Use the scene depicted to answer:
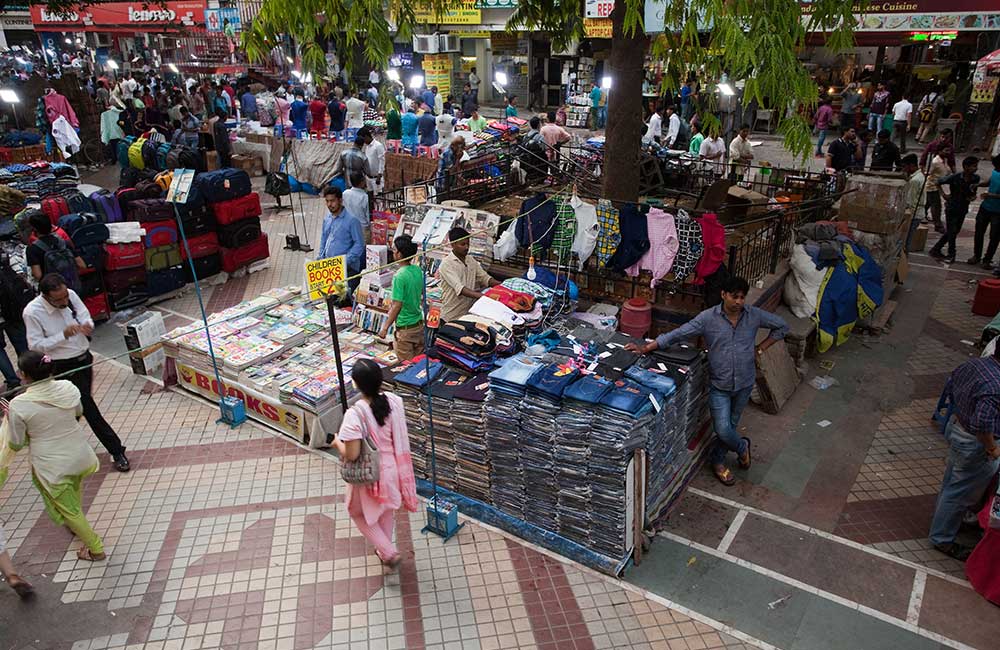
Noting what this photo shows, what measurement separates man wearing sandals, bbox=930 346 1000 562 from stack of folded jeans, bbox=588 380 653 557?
2.29m

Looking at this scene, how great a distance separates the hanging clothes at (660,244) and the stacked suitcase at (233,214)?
6.71 metres

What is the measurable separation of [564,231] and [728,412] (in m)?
2.93

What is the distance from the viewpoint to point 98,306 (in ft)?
30.9

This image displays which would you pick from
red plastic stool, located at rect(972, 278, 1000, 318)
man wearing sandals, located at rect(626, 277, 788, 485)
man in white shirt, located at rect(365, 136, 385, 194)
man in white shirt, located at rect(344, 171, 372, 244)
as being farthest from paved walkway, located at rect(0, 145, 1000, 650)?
man in white shirt, located at rect(365, 136, 385, 194)

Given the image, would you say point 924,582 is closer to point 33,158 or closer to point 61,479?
point 61,479

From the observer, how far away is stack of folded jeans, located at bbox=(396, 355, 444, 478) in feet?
18.7

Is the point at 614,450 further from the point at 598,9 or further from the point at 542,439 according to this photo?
the point at 598,9

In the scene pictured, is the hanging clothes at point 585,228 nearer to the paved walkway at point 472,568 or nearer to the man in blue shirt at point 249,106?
the paved walkway at point 472,568

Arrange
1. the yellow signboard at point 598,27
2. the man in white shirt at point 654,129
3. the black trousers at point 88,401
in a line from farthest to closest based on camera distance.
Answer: the yellow signboard at point 598,27 → the man in white shirt at point 654,129 → the black trousers at point 88,401

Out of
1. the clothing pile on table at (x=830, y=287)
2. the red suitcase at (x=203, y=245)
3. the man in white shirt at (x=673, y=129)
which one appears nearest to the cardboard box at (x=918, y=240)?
the clothing pile on table at (x=830, y=287)

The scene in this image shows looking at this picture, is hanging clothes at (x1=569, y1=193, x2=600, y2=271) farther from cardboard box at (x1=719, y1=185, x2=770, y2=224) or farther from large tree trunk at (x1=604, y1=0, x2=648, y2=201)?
cardboard box at (x1=719, y1=185, x2=770, y2=224)

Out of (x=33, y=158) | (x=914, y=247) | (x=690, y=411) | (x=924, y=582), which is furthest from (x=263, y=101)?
(x=924, y=582)

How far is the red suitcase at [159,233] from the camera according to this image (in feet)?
32.1

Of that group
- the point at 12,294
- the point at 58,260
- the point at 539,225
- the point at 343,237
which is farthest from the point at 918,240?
the point at 12,294
